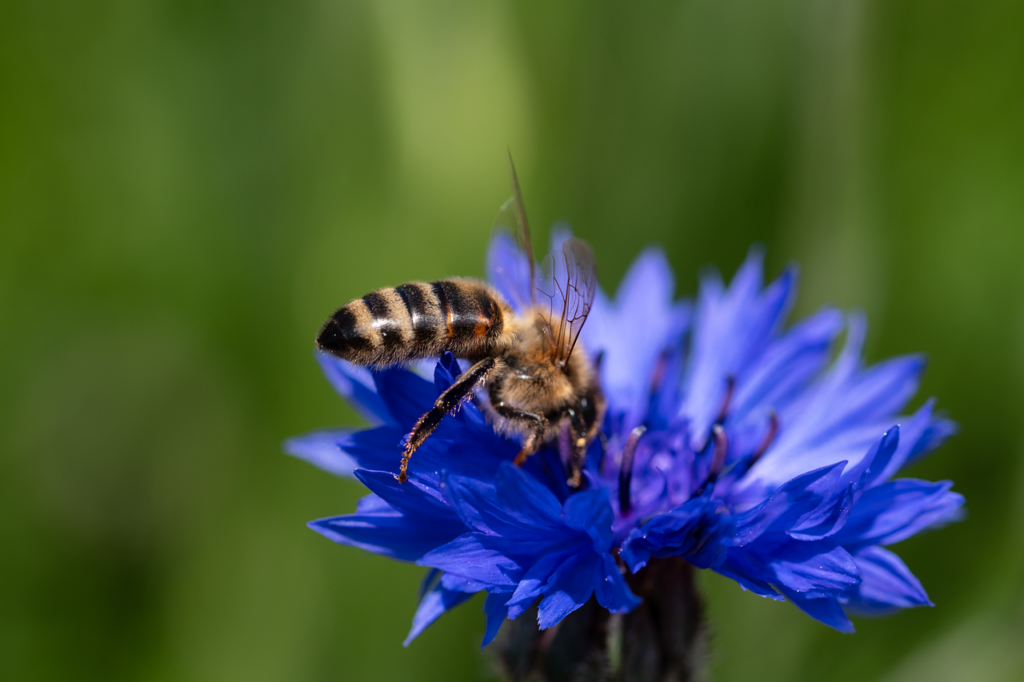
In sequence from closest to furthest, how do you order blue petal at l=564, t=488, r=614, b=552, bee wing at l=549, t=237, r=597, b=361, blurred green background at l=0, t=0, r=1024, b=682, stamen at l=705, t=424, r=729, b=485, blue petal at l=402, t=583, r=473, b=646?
blue petal at l=564, t=488, r=614, b=552 < blue petal at l=402, t=583, r=473, b=646 < bee wing at l=549, t=237, r=597, b=361 < stamen at l=705, t=424, r=729, b=485 < blurred green background at l=0, t=0, r=1024, b=682

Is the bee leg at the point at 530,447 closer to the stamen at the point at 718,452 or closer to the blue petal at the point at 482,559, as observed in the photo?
the blue petal at the point at 482,559

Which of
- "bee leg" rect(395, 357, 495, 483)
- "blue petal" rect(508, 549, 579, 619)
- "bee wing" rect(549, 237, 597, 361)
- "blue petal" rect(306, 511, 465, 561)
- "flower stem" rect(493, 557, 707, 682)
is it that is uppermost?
"bee wing" rect(549, 237, 597, 361)

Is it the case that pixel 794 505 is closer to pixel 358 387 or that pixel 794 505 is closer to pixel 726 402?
pixel 726 402

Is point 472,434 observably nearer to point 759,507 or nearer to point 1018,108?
point 759,507

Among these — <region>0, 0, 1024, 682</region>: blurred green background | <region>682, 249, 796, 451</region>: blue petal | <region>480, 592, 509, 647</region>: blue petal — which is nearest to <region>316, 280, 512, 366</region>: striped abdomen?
<region>480, 592, 509, 647</region>: blue petal

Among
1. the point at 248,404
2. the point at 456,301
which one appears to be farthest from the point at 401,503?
the point at 248,404

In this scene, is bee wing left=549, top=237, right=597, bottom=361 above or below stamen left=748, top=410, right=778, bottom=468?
above

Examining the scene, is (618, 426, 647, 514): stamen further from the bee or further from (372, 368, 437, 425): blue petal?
(372, 368, 437, 425): blue petal
